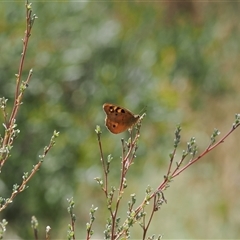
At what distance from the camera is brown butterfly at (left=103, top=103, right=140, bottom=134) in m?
2.54

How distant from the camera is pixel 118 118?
2.58 metres

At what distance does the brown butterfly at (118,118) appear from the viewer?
2535 mm

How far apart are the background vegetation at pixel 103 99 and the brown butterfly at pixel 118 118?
290 cm

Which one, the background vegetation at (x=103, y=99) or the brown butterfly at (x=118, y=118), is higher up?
the background vegetation at (x=103, y=99)

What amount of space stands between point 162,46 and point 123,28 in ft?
1.58

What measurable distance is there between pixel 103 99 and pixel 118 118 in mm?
3461

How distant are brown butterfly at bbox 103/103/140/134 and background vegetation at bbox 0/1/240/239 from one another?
9.51 feet

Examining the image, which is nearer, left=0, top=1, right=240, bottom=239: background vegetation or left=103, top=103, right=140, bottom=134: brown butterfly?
left=103, top=103, right=140, bottom=134: brown butterfly

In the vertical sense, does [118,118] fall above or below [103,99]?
below

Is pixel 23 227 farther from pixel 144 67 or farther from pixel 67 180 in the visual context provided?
pixel 144 67

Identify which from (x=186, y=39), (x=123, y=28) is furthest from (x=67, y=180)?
(x=186, y=39)

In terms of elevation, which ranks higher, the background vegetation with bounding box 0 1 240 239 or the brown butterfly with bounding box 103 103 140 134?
the background vegetation with bounding box 0 1 240 239

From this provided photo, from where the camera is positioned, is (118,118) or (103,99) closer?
(118,118)

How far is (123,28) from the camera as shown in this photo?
6961 millimetres
